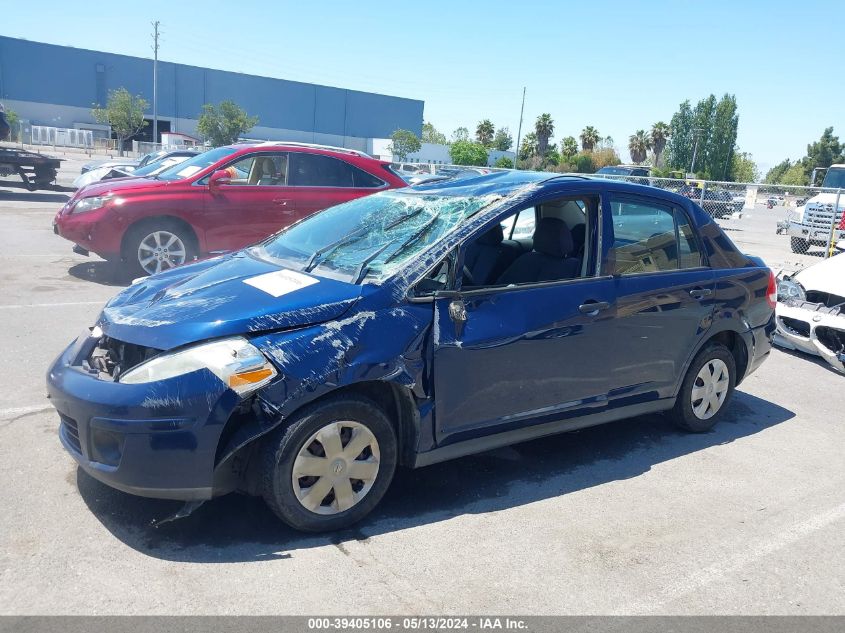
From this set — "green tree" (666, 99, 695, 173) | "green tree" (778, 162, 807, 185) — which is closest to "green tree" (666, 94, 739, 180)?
"green tree" (666, 99, 695, 173)

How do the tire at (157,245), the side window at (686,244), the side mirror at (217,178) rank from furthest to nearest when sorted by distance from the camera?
the side mirror at (217,178) → the tire at (157,245) → the side window at (686,244)

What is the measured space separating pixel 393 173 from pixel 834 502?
7.31 meters

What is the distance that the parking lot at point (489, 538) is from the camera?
305 centimetres

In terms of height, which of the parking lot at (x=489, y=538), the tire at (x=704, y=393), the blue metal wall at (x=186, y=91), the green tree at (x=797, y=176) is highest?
the blue metal wall at (x=186, y=91)

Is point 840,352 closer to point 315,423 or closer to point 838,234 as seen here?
point 315,423

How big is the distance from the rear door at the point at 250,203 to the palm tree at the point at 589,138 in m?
67.3

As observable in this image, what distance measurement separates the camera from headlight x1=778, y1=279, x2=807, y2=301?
7.64 meters

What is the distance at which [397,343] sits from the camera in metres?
3.49

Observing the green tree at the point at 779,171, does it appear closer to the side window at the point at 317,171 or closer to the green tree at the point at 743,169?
the green tree at the point at 743,169

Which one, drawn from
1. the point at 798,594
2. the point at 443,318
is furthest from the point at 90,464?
the point at 798,594

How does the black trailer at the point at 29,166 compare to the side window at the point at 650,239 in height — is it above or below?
below

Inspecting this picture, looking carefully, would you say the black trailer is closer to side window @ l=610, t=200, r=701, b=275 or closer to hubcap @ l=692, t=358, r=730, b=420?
side window @ l=610, t=200, r=701, b=275

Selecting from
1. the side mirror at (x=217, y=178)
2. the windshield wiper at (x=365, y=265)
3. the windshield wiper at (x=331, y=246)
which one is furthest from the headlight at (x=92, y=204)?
the windshield wiper at (x=365, y=265)

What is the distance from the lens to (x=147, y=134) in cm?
6962
